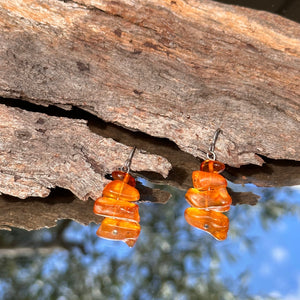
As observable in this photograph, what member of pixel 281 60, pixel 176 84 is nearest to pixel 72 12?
pixel 176 84

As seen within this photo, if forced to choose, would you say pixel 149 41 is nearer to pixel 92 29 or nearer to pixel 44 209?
pixel 92 29

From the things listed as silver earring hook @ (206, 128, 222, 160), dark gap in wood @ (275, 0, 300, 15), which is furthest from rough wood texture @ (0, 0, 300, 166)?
dark gap in wood @ (275, 0, 300, 15)

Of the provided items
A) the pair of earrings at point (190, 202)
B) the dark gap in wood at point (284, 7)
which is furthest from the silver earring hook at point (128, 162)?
the dark gap in wood at point (284, 7)

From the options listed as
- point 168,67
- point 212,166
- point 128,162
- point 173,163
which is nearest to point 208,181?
point 212,166

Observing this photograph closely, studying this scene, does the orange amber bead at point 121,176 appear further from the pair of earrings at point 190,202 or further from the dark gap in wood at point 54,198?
the dark gap in wood at point 54,198

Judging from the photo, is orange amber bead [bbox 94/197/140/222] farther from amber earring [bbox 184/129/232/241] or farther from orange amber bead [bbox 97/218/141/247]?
amber earring [bbox 184/129/232/241]
